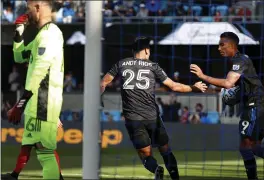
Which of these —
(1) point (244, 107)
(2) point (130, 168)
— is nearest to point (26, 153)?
(1) point (244, 107)

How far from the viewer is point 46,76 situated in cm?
716

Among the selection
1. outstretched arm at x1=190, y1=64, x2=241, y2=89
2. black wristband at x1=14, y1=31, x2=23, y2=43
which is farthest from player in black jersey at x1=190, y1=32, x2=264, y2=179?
black wristband at x1=14, y1=31, x2=23, y2=43

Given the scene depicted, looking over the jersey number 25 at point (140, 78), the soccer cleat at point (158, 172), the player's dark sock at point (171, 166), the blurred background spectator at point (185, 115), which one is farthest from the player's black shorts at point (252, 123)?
the blurred background spectator at point (185, 115)

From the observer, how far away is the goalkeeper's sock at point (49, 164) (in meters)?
7.16

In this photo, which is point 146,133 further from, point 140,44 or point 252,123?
point 252,123

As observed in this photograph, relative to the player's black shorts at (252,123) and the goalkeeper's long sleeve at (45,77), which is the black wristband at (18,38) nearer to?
the goalkeeper's long sleeve at (45,77)

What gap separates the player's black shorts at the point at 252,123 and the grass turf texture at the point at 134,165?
6.52 feet

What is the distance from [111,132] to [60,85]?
12.2 meters

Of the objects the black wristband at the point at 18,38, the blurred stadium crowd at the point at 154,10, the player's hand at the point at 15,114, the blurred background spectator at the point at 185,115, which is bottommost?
the blurred background spectator at the point at 185,115

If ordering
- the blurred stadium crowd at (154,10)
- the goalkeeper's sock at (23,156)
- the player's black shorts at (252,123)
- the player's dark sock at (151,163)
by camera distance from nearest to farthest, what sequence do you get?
the goalkeeper's sock at (23,156) < the player's dark sock at (151,163) < the player's black shorts at (252,123) < the blurred stadium crowd at (154,10)

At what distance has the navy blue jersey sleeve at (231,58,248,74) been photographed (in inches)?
374

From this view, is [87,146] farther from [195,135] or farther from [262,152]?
[195,135]

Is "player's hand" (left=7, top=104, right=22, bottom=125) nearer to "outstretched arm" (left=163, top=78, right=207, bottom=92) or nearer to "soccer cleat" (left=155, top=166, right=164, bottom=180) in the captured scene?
"outstretched arm" (left=163, top=78, right=207, bottom=92)

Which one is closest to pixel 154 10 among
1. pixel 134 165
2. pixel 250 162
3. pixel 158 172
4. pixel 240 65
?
pixel 134 165
